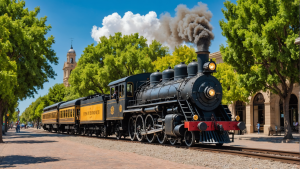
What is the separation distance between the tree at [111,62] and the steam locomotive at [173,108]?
15.7 m

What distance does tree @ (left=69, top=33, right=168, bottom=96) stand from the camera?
121 ft

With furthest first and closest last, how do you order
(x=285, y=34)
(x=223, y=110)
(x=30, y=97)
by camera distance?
(x=30, y=97) < (x=285, y=34) < (x=223, y=110)

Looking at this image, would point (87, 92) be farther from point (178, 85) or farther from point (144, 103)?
point (178, 85)

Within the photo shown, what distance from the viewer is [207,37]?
16.9 metres

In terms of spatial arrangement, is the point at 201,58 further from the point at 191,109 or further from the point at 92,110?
the point at 92,110

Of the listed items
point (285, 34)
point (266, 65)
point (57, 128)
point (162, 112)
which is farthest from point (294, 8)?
point (57, 128)

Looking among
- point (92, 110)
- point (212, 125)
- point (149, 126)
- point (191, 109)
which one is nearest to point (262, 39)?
point (191, 109)

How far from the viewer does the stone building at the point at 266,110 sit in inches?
1207

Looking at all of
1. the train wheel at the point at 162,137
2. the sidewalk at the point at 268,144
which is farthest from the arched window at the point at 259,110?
the train wheel at the point at 162,137

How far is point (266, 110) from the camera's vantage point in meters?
31.0

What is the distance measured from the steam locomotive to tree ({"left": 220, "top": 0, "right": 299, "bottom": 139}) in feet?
17.7

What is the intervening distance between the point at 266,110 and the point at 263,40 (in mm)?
14736

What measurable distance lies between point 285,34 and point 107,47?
1105 inches

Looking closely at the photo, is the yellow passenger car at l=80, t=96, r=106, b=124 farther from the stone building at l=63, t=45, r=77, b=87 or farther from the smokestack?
the stone building at l=63, t=45, r=77, b=87
